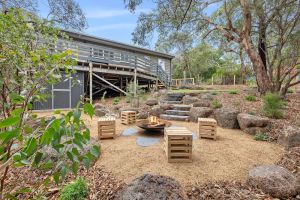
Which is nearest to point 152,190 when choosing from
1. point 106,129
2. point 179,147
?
point 179,147

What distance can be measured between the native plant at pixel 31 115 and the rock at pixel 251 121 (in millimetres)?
4848

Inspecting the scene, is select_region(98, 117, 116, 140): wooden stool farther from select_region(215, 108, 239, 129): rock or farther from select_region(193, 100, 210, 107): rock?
select_region(193, 100, 210, 107): rock

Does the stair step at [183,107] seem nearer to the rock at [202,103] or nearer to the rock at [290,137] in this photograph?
the rock at [202,103]

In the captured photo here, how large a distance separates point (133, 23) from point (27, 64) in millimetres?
6901

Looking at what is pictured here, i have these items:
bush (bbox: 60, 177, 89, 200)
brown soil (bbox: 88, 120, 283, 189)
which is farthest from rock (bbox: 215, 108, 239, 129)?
bush (bbox: 60, 177, 89, 200)

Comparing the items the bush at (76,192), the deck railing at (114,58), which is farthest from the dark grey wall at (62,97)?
the bush at (76,192)

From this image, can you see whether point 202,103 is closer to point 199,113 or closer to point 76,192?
point 199,113

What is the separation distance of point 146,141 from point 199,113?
300 cm

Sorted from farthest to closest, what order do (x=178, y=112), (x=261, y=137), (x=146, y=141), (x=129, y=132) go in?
(x=178, y=112) → (x=129, y=132) → (x=261, y=137) → (x=146, y=141)

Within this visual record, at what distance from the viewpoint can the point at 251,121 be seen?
5.24 metres

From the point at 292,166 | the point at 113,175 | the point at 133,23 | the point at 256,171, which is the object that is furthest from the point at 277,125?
the point at 133,23

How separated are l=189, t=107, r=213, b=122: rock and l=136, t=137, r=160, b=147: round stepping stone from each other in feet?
8.82

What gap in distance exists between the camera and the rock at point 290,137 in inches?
165

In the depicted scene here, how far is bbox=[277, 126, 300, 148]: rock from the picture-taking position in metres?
4.20
